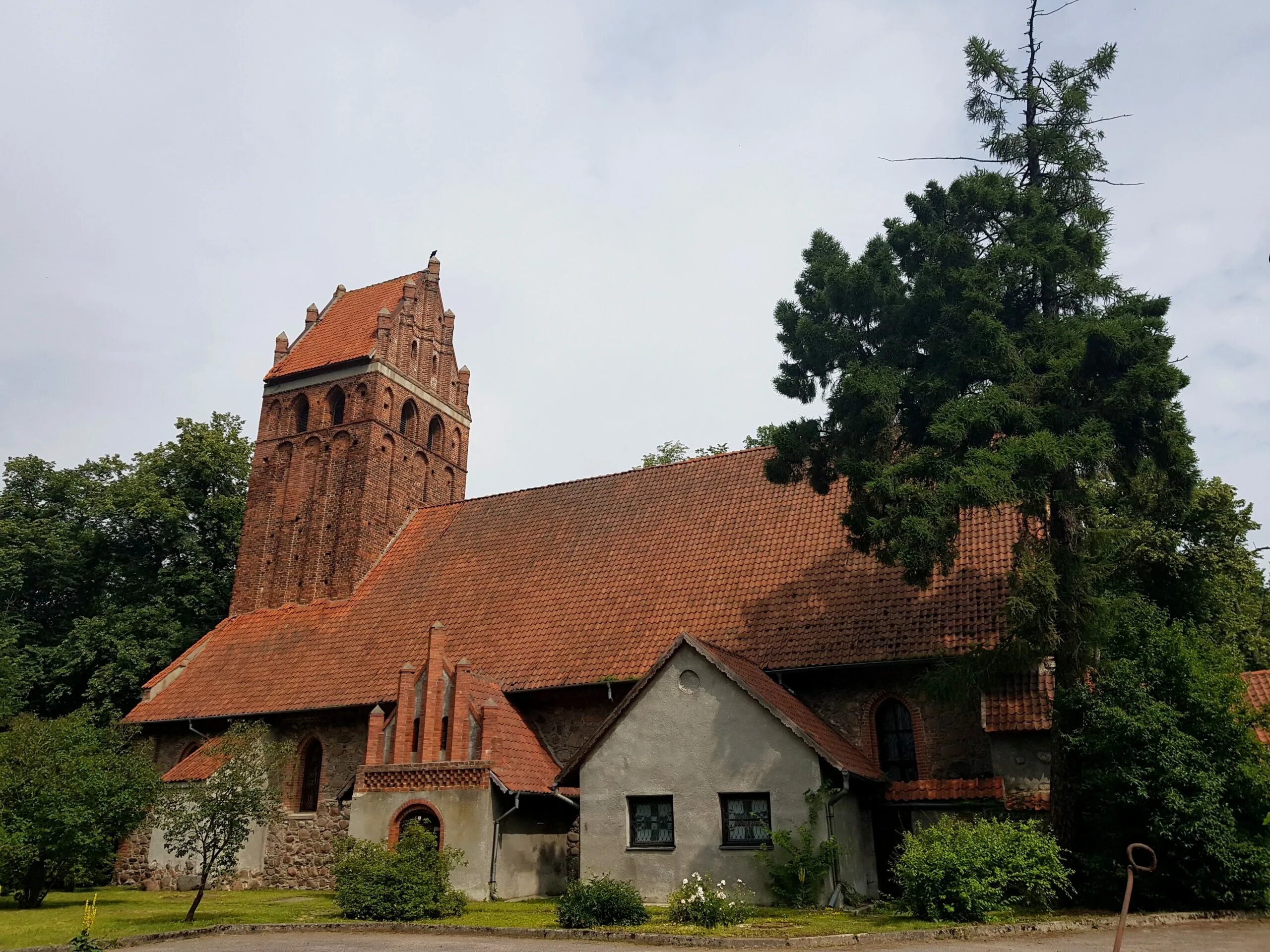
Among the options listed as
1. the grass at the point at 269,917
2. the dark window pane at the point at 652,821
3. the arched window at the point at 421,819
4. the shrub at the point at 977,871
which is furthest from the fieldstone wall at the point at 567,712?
the shrub at the point at 977,871

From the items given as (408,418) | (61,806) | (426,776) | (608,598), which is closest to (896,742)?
(608,598)

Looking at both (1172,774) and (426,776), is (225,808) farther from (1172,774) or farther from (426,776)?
(1172,774)

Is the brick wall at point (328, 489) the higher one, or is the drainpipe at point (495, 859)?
the brick wall at point (328, 489)

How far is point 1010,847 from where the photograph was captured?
1394 centimetres

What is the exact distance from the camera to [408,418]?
32469mm

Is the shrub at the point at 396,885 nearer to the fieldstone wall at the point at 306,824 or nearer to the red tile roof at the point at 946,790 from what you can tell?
the fieldstone wall at the point at 306,824

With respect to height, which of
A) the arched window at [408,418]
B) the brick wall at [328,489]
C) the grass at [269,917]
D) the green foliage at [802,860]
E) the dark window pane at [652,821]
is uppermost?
the arched window at [408,418]

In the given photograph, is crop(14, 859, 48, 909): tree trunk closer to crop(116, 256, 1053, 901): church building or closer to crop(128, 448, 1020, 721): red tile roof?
crop(116, 256, 1053, 901): church building

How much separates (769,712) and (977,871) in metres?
4.07

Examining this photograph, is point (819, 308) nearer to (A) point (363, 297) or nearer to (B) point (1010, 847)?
(B) point (1010, 847)

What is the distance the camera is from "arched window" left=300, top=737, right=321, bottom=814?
23.8 m

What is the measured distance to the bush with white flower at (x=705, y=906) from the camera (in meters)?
13.7

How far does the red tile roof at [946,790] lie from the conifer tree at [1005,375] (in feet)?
3.60

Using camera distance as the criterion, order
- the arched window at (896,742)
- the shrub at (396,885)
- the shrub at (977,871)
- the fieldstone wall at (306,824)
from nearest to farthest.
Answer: the shrub at (977,871) < the shrub at (396,885) < the arched window at (896,742) < the fieldstone wall at (306,824)
